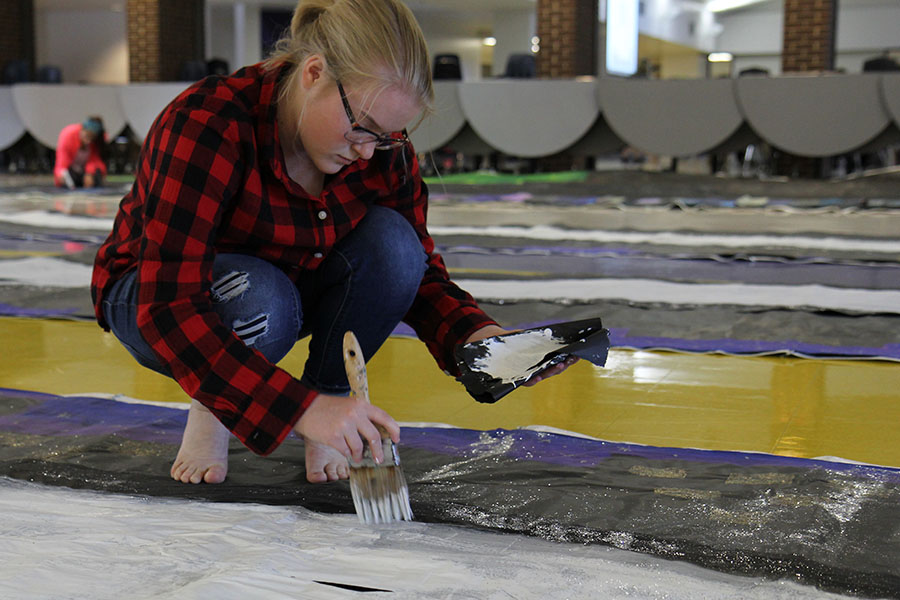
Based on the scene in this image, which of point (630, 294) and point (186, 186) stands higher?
point (186, 186)

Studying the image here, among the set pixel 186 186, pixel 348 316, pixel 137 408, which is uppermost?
pixel 186 186

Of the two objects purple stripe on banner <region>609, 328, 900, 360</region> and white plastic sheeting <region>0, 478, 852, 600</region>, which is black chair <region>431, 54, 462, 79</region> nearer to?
purple stripe on banner <region>609, 328, 900, 360</region>

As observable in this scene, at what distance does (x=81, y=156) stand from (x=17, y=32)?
A: 17.9 ft

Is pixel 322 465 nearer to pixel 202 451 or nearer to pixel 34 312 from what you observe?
pixel 202 451

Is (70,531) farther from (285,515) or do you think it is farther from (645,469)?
(645,469)

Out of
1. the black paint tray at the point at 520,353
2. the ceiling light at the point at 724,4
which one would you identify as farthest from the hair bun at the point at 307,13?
the ceiling light at the point at 724,4

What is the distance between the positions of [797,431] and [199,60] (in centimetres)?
1053

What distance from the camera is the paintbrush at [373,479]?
1106mm

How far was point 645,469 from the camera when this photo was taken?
1.35m

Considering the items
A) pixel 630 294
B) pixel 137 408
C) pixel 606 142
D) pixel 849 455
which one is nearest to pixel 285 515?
pixel 137 408

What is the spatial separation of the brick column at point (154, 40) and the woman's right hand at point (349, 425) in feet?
33.0

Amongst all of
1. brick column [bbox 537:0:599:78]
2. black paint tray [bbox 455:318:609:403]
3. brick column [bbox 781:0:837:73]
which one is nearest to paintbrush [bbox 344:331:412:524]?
black paint tray [bbox 455:318:609:403]

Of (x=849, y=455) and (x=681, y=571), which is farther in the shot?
(x=849, y=455)

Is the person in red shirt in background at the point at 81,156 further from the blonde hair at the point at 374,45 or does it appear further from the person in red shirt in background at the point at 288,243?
the blonde hair at the point at 374,45
